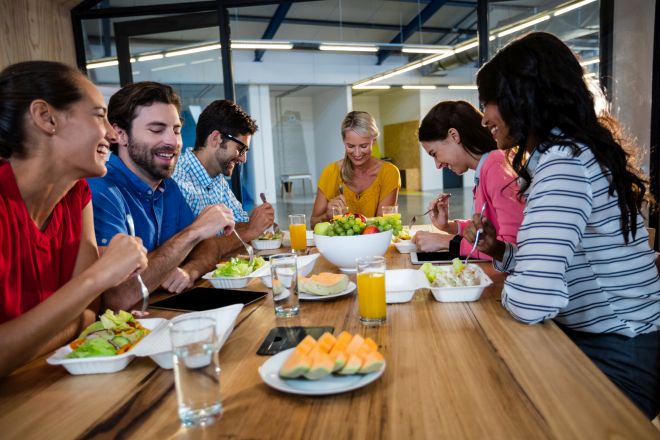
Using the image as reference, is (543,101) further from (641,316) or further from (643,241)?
(641,316)

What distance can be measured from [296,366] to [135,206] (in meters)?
1.38

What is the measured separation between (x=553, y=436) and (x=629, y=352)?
2.75 feet

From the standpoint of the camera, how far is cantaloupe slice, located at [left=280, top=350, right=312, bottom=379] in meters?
0.83

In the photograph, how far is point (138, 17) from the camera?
5.17 m

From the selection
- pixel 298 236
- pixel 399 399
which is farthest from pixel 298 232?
pixel 399 399

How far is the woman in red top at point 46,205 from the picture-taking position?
1.07 meters

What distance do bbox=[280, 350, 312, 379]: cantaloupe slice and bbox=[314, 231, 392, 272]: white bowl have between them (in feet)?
2.79

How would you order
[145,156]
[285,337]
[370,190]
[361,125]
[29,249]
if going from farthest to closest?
[370,190]
[361,125]
[145,156]
[29,249]
[285,337]

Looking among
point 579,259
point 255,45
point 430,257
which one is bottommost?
point 430,257

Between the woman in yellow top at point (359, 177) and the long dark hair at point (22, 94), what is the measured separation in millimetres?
2180

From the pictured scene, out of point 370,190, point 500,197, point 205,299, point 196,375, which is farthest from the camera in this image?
point 370,190

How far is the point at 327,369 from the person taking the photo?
0.83 m

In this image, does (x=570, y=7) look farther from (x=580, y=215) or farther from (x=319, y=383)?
(x=319, y=383)

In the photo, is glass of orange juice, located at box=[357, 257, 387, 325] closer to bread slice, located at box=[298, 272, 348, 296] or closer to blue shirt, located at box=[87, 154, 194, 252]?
bread slice, located at box=[298, 272, 348, 296]
